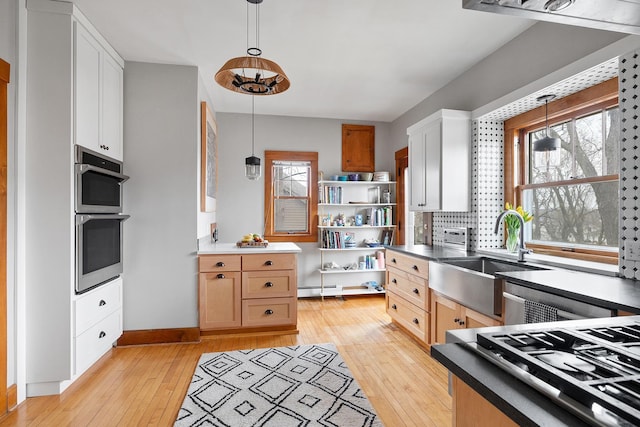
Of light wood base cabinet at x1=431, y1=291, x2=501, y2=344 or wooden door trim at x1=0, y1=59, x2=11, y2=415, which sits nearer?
wooden door trim at x1=0, y1=59, x2=11, y2=415

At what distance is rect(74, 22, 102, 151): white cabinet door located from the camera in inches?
96.4

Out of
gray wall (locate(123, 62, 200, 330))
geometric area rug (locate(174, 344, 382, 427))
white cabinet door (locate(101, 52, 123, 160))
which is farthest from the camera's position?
gray wall (locate(123, 62, 200, 330))

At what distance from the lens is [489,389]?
24.6 inches

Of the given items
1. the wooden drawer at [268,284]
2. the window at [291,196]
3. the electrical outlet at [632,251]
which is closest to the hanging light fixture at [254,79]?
the wooden drawer at [268,284]

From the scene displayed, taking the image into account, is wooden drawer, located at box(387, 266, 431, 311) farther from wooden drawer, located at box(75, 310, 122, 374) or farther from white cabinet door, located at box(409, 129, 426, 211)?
wooden drawer, located at box(75, 310, 122, 374)

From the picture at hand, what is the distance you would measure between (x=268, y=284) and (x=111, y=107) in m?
2.12

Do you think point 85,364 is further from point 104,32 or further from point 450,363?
point 450,363

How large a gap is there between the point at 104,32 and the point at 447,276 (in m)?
3.36

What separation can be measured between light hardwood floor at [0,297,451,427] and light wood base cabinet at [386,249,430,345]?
0.16m

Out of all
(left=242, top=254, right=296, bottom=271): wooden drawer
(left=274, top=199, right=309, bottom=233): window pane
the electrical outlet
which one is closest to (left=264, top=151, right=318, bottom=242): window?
(left=274, top=199, right=309, bottom=233): window pane

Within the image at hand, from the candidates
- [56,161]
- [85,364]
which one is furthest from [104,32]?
[85,364]

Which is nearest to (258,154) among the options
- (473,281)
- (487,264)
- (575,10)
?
(487,264)

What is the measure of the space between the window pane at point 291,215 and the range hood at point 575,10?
14.0 feet

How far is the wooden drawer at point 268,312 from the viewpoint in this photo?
11.2 feet
